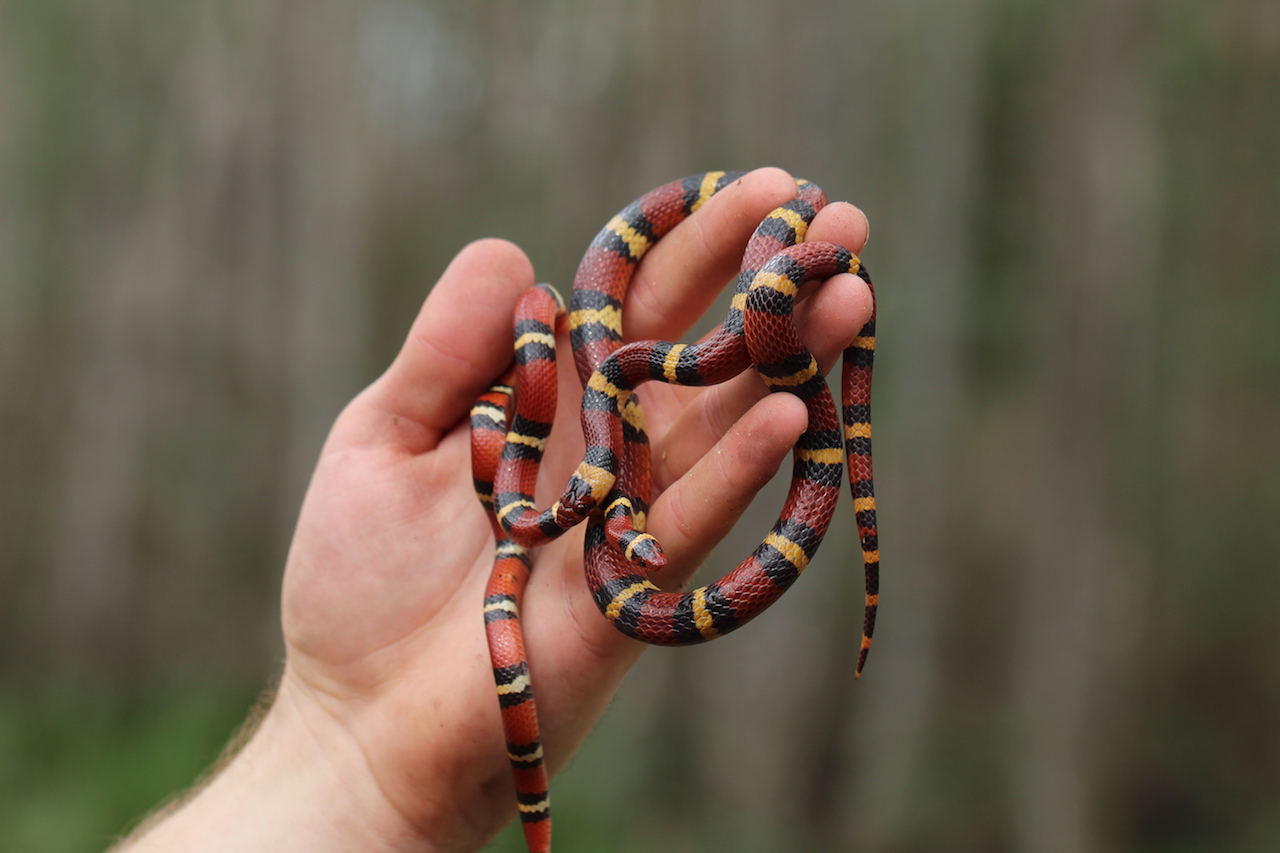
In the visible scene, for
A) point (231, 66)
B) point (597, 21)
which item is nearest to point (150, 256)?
point (231, 66)

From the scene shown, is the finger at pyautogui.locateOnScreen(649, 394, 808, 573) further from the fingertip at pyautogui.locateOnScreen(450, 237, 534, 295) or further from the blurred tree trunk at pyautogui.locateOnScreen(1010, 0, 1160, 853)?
the blurred tree trunk at pyautogui.locateOnScreen(1010, 0, 1160, 853)

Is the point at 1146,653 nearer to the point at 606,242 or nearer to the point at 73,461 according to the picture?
the point at 606,242

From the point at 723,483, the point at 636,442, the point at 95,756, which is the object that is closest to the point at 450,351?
the point at 636,442

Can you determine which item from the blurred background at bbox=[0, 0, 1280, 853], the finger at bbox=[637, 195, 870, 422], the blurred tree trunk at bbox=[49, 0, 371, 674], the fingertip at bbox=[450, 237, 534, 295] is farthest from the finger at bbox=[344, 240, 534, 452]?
the blurred tree trunk at bbox=[49, 0, 371, 674]

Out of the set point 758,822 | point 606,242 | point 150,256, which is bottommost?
point 758,822

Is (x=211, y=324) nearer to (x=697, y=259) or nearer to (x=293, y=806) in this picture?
(x=293, y=806)

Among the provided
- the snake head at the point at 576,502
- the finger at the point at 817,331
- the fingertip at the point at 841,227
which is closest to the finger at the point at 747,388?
the finger at the point at 817,331

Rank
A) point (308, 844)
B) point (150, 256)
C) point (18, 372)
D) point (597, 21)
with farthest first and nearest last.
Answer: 1. point (18, 372)
2. point (150, 256)
3. point (597, 21)
4. point (308, 844)
